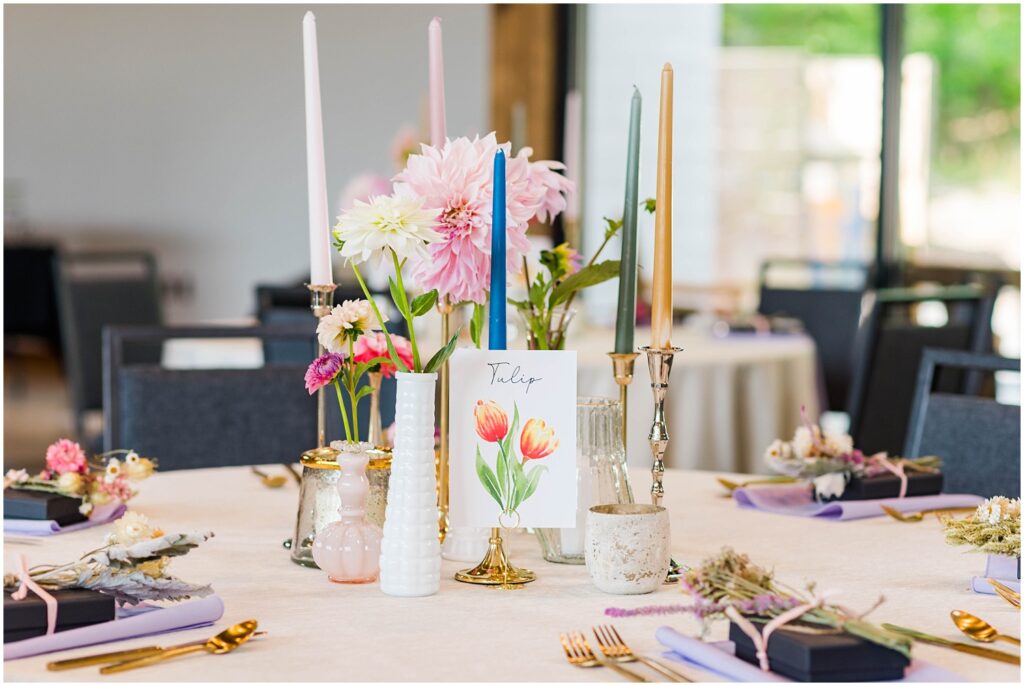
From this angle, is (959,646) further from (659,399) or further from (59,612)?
(59,612)

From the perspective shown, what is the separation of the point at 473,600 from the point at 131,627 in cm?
28

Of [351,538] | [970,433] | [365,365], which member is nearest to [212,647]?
[351,538]

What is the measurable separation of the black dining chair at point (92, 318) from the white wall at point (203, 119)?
254 centimetres

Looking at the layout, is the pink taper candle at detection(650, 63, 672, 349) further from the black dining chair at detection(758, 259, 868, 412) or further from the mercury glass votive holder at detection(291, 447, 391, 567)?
the black dining chair at detection(758, 259, 868, 412)

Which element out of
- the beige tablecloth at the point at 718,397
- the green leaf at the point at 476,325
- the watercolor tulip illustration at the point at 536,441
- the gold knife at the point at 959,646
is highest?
the green leaf at the point at 476,325

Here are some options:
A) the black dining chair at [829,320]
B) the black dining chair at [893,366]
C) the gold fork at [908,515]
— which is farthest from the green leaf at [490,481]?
the black dining chair at [829,320]

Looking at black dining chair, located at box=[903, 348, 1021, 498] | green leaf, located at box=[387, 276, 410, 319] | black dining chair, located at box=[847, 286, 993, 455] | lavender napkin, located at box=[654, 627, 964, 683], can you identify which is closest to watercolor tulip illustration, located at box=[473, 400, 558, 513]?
green leaf, located at box=[387, 276, 410, 319]

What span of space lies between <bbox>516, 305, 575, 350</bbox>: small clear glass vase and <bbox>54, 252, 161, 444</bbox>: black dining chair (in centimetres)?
250

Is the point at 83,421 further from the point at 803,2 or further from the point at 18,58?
the point at 18,58

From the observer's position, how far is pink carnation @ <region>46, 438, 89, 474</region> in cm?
133

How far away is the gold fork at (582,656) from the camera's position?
86 centimetres

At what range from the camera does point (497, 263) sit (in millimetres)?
1060

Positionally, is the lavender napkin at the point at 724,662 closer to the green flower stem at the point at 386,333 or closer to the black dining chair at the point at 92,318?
the green flower stem at the point at 386,333

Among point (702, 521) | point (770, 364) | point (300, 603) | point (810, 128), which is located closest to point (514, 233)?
point (300, 603)
